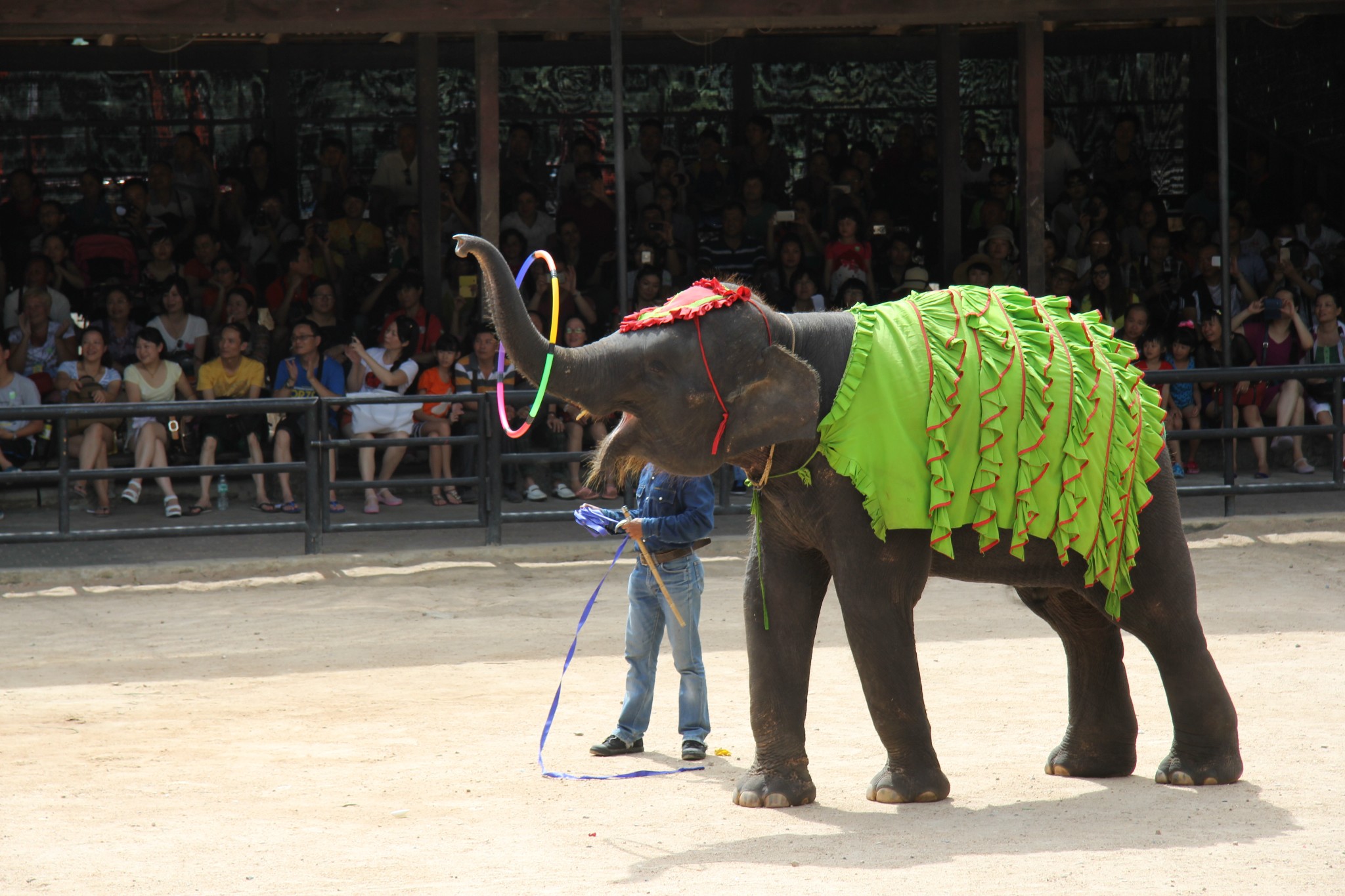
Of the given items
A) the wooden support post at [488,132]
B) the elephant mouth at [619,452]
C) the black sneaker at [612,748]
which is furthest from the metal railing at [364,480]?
the elephant mouth at [619,452]

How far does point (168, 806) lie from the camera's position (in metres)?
5.20

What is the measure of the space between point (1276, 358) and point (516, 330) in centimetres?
910

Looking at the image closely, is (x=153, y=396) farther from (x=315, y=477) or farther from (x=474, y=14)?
(x=474, y=14)

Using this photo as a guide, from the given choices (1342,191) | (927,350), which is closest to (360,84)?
(1342,191)

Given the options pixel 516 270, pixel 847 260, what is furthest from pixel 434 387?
pixel 847 260

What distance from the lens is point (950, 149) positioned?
42.7 ft

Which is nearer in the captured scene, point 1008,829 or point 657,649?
point 1008,829

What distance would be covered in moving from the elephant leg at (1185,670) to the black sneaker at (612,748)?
190 centimetres

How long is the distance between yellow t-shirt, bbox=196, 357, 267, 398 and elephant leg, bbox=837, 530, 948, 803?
702 cm

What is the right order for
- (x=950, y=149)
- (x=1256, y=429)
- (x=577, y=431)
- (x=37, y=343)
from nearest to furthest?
(x=1256, y=429) → (x=577, y=431) → (x=37, y=343) → (x=950, y=149)

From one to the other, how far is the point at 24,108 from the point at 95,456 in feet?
21.4

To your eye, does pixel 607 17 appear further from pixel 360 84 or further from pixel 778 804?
pixel 778 804

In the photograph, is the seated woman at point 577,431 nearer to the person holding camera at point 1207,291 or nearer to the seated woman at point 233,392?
the seated woman at point 233,392

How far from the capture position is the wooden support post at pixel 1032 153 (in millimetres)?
11320
